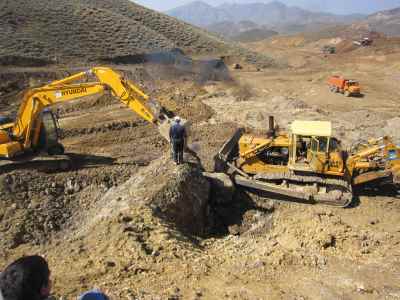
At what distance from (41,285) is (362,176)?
9350 mm

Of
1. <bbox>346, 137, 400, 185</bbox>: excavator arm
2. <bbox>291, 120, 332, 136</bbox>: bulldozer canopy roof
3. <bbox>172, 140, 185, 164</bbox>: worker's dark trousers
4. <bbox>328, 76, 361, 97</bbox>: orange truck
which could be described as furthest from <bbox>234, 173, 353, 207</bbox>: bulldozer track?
<bbox>328, 76, 361, 97</bbox>: orange truck

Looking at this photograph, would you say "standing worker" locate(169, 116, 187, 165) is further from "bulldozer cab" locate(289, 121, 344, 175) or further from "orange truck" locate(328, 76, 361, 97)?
"orange truck" locate(328, 76, 361, 97)

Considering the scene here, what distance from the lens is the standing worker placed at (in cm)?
957

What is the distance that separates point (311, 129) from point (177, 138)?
347cm

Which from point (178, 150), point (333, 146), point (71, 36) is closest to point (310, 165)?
point (333, 146)

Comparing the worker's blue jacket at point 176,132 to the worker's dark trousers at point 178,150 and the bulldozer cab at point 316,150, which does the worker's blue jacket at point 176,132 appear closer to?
the worker's dark trousers at point 178,150

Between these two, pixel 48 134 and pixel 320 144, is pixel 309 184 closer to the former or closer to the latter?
pixel 320 144

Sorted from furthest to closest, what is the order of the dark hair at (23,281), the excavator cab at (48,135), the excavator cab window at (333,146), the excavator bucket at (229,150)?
the excavator cab at (48,135)
the excavator bucket at (229,150)
the excavator cab window at (333,146)
the dark hair at (23,281)

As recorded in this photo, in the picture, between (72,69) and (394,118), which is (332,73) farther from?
(72,69)

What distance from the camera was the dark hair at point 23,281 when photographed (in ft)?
8.45

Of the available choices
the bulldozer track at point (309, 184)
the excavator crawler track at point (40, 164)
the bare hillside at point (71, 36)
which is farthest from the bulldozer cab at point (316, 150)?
the bare hillside at point (71, 36)

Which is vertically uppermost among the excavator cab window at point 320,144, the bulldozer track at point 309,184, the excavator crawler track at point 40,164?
the excavator cab window at point 320,144

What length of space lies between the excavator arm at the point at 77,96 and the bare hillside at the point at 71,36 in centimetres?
1508

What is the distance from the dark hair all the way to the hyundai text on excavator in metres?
8.17
